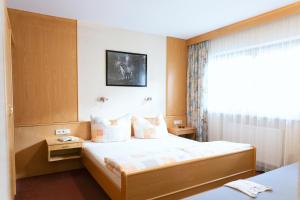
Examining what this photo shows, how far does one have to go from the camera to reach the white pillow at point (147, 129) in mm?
3539

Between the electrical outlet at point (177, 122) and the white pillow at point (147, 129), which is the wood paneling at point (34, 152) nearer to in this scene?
the white pillow at point (147, 129)

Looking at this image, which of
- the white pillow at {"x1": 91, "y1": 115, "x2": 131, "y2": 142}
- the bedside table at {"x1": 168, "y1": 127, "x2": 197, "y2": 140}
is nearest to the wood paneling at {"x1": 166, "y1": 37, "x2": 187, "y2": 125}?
the bedside table at {"x1": 168, "y1": 127, "x2": 197, "y2": 140}

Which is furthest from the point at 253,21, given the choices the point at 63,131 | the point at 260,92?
the point at 63,131

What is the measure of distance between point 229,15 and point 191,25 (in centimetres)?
68

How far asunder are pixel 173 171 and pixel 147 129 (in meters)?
1.58

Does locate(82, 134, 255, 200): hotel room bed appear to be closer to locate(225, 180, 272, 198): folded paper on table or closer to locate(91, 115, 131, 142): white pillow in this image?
locate(91, 115, 131, 142): white pillow

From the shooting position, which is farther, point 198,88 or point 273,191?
point 198,88

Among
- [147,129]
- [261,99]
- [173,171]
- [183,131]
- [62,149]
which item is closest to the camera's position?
[173,171]

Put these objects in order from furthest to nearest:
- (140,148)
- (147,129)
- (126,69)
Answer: (126,69)
(147,129)
(140,148)

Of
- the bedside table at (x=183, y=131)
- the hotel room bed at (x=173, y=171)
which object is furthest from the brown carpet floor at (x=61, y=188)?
the bedside table at (x=183, y=131)

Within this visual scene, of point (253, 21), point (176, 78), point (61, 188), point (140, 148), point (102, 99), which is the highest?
point (253, 21)

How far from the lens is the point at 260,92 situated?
3.17 m

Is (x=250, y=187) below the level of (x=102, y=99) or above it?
below

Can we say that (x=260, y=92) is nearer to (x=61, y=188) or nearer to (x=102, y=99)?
(x=102, y=99)
